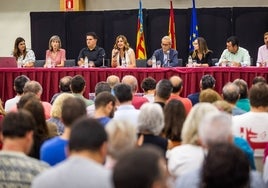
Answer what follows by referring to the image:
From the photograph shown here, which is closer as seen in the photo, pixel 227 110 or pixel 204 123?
pixel 204 123

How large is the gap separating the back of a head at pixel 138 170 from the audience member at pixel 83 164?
23 cm

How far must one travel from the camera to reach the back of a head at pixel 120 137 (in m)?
2.88

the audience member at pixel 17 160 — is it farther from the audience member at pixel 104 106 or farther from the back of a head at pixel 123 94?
the back of a head at pixel 123 94

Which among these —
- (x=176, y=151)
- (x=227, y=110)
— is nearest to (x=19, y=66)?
(x=227, y=110)

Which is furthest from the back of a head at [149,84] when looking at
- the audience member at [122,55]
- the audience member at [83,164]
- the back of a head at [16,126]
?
the audience member at [83,164]

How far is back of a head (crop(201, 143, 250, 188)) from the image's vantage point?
2.49m

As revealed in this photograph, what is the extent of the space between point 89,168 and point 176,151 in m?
1.06

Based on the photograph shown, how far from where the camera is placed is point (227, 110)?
4516mm

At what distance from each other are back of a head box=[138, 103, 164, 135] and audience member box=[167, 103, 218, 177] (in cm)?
39

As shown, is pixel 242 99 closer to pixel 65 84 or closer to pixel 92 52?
pixel 65 84

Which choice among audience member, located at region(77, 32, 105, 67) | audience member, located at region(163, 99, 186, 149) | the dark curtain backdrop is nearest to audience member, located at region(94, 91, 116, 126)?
audience member, located at region(163, 99, 186, 149)

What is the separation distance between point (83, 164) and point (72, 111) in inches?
56.7

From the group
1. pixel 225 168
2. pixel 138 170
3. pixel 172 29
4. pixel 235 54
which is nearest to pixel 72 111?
pixel 225 168

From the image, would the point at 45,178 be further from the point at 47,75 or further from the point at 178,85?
the point at 47,75
